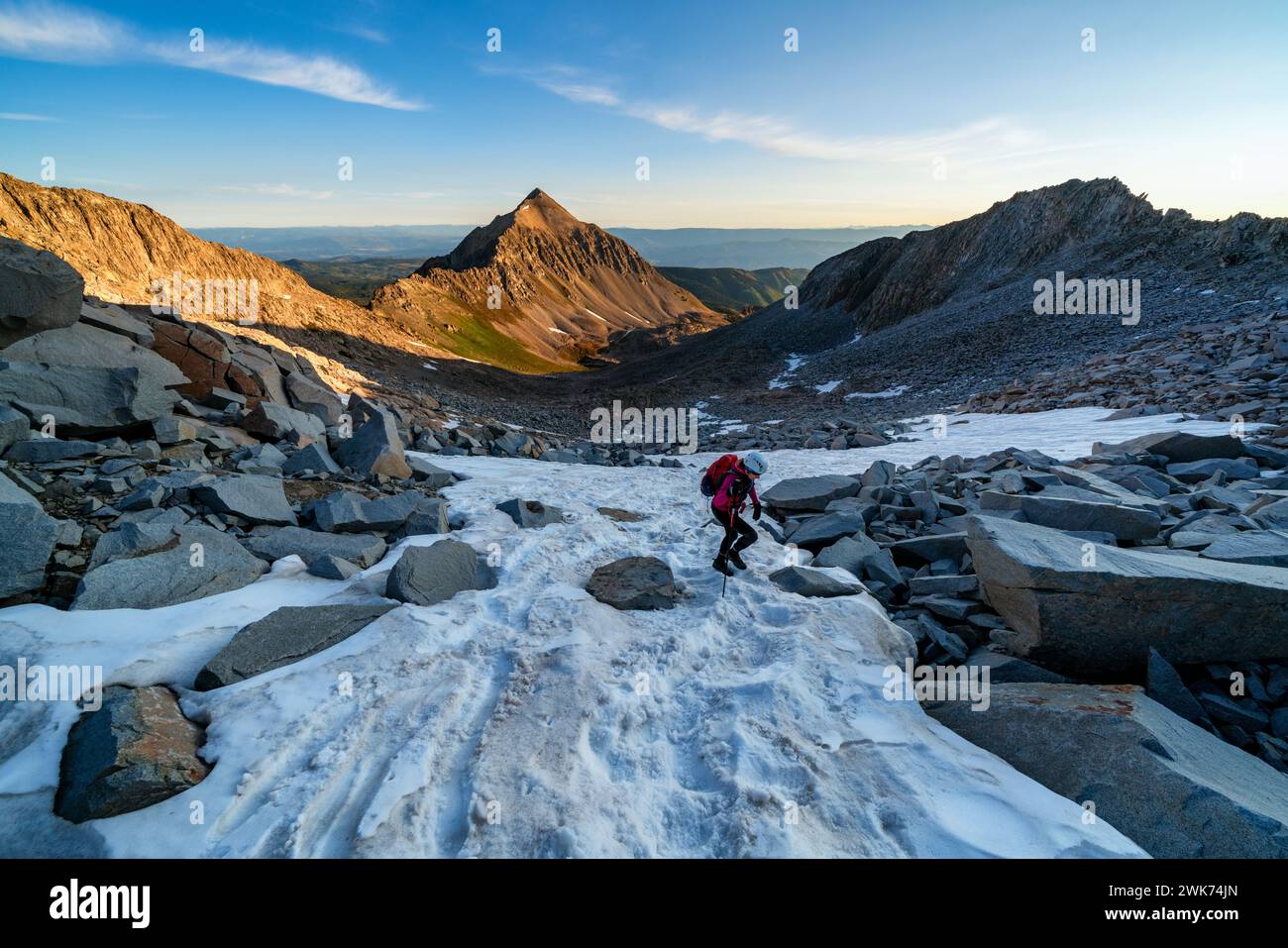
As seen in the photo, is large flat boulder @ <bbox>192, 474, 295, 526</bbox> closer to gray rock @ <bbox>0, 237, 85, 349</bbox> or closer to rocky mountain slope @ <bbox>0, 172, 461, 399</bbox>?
gray rock @ <bbox>0, 237, 85, 349</bbox>

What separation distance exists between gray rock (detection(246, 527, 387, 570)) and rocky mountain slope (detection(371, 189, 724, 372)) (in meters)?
61.2

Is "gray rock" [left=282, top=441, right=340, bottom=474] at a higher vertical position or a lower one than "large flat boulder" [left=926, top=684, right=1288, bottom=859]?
higher

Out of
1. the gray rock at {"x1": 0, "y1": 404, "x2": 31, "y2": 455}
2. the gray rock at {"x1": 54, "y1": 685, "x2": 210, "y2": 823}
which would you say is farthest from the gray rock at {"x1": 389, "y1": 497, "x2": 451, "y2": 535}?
the gray rock at {"x1": 0, "y1": 404, "x2": 31, "y2": 455}

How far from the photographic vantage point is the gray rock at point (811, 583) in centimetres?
748

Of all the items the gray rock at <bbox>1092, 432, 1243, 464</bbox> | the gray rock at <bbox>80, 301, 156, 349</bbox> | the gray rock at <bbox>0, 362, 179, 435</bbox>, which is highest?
the gray rock at <bbox>80, 301, 156, 349</bbox>

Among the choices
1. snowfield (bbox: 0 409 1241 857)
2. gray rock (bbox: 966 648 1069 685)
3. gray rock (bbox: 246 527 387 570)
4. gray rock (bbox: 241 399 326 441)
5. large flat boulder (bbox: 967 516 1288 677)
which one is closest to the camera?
snowfield (bbox: 0 409 1241 857)

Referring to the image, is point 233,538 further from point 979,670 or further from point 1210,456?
point 1210,456

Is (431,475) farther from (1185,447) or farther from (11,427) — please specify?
(1185,447)

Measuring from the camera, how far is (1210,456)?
1120cm

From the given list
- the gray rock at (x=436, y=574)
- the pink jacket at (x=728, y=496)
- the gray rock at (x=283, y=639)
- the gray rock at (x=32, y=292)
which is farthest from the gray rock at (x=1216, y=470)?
the gray rock at (x=32, y=292)

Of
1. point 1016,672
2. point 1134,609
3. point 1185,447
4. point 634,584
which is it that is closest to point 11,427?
point 634,584

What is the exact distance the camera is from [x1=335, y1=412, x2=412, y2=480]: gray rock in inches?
449

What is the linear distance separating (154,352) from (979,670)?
52.3ft

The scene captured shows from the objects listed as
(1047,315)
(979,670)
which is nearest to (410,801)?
(979,670)
